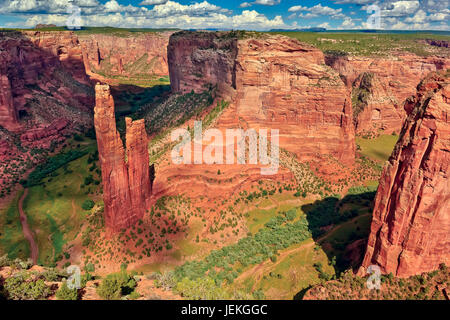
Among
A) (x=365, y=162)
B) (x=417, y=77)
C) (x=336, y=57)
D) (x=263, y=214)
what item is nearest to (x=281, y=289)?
(x=263, y=214)

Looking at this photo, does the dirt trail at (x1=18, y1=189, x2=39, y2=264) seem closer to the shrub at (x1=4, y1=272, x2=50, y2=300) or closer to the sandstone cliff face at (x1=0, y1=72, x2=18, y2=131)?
the shrub at (x1=4, y1=272, x2=50, y2=300)

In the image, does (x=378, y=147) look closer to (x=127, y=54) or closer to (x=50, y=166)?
(x=50, y=166)

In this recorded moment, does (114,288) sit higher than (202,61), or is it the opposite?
(202,61)

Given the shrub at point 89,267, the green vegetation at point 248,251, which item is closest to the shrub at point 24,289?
the shrub at point 89,267

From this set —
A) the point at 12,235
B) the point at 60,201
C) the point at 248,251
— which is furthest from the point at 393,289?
the point at 60,201

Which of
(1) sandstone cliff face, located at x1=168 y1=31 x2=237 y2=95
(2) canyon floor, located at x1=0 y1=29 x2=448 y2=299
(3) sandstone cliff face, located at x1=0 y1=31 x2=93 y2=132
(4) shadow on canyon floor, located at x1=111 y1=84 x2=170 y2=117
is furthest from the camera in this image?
(4) shadow on canyon floor, located at x1=111 y1=84 x2=170 y2=117

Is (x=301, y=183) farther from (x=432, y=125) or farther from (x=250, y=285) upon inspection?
(x=432, y=125)

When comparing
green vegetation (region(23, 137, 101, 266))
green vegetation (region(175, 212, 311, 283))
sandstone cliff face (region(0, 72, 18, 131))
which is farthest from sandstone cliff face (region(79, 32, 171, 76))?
green vegetation (region(175, 212, 311, 283))
